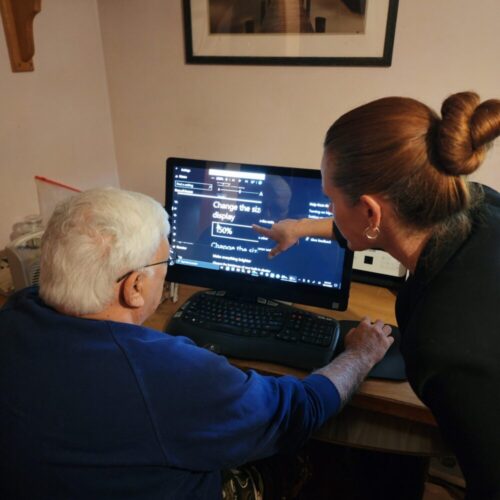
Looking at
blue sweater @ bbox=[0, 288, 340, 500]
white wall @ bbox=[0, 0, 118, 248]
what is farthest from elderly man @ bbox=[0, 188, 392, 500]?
white wall @ bbox=[0, 0, 118, 248]

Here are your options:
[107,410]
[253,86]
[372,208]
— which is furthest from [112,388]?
[253,86]

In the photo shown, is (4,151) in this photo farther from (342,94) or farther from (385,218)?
(385,218)

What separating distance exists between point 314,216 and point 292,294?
0.77 ft

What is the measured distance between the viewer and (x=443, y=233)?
2.71ft

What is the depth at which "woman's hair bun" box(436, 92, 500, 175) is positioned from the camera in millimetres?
756

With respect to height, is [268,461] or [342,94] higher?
[342,94]

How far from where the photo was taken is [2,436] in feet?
2.35

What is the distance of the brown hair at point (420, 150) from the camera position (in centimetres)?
77

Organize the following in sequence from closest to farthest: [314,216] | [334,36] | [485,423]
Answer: [485,423], [314,216], [334,36]

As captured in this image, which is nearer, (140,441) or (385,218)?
(140,441)

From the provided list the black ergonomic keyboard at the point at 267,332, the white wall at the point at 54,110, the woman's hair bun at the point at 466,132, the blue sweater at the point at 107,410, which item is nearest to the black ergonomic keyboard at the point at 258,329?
the black ergonomic keyboard at the point at 267,332

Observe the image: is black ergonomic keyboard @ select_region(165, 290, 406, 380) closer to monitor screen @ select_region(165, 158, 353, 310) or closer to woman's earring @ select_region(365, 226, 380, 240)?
monitor screen @ select_region(165, 158, 353, 310)

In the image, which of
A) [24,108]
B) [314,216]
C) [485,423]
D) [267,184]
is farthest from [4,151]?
[485,423]

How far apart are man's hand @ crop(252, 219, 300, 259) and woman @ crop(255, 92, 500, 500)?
36 cm
